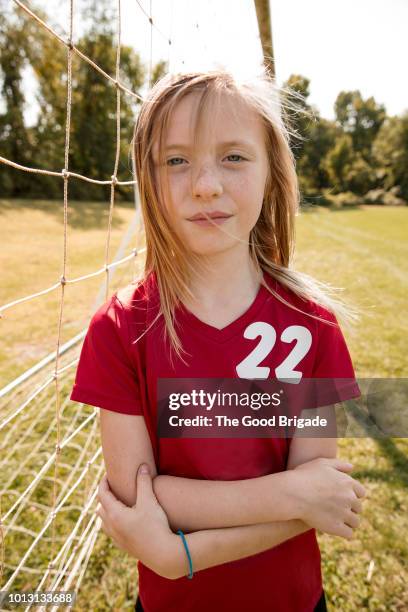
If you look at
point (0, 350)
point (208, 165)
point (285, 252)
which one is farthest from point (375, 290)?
point (208, 165)

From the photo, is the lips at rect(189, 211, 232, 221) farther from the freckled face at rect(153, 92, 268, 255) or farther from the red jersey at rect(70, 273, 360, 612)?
Result: the red jersey at rect(70, 273, 360, 612)

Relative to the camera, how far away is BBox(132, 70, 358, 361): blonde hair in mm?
756

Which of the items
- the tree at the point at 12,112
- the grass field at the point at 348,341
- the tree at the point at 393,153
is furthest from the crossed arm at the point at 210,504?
the tree at the point at 393,153

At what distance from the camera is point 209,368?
76 centimetres

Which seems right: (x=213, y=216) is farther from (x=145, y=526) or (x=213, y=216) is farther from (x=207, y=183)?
(x=145, y=526)

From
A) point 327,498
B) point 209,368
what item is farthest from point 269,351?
point 327,498

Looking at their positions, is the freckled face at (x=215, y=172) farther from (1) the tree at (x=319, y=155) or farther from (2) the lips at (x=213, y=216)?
(1) the tree at (x=319, y=155)

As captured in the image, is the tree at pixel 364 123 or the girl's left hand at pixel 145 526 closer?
the girl's left hand at pixel 145 526

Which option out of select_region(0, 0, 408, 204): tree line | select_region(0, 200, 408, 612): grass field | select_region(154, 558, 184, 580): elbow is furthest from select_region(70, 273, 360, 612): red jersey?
select_region(0, 0, 408, 204): tree line

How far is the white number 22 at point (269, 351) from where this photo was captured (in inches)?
30.5

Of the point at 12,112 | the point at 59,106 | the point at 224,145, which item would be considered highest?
the point at 59,106

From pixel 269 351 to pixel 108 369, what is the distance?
29 centimetres

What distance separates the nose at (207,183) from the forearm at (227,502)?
474 mm

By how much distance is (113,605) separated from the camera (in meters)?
1.24
